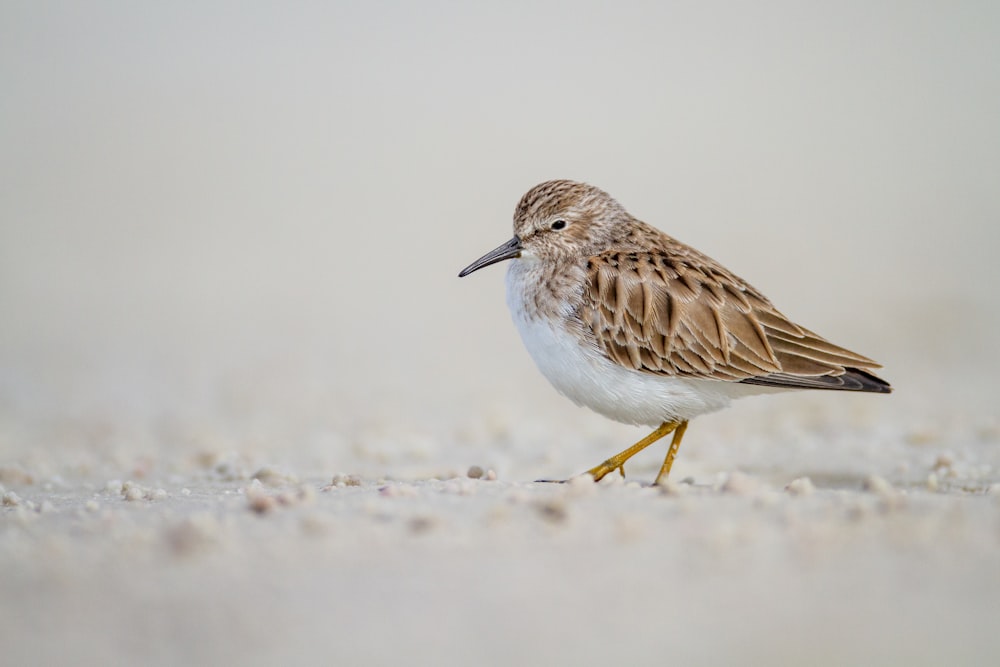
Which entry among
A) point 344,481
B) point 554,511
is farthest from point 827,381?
point 344,481

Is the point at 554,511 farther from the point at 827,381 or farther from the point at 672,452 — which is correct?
the point at 827,381

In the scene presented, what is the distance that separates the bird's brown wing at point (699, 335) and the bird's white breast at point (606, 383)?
0.23ft

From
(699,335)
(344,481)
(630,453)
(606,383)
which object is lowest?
(344,481)

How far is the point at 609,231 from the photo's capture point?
7.05m

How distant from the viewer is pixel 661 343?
20.6 ft

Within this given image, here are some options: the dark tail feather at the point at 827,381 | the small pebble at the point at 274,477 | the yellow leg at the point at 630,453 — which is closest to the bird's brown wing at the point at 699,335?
the dark tail feather at the point at 827,381

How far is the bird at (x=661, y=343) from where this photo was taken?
6.28 m

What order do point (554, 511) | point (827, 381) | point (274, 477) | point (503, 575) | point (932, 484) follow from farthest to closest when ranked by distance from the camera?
point (274, 477)
point (932, 484)
point (827, 381)
point (554, 511)
point (503, 575)

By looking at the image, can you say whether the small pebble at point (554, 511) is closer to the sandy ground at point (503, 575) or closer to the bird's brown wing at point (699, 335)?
the sandy ground at point (503, 575)

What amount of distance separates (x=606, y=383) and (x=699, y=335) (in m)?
Result: 0.57

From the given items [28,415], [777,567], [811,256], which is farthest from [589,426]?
[811,256]

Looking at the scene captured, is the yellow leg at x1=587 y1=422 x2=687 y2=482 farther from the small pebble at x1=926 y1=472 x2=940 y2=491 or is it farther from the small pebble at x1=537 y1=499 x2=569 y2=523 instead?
the small pebble at x1=537 y1=499 x2=569 y2=523

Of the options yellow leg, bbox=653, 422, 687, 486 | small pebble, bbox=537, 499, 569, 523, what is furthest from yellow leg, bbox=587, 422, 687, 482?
small pebble, bbox=537, 499, 569, 523

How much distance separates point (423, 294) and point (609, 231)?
782cm
